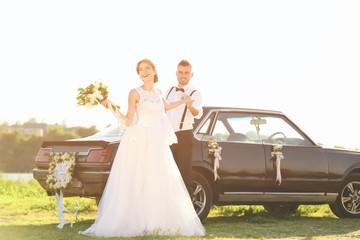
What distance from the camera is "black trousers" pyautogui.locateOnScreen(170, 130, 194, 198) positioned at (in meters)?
8.05

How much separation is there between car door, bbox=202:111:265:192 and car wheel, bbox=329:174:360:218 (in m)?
1.95

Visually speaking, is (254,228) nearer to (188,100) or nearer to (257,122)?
(257,122)

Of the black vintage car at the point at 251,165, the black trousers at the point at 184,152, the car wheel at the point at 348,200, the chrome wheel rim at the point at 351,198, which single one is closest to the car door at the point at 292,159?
the black vintage car at the point at 251,165

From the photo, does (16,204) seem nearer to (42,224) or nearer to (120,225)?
(42,224)

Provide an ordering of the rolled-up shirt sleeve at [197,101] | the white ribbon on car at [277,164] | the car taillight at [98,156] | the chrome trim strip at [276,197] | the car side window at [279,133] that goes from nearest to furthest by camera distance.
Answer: the rolled-up shirt sleeve at [197,101]
the car taillight at [98,156]
the chrome trim strip at [276,197]
the white ribbon on car at [277,164]
the car side window at [279,133]

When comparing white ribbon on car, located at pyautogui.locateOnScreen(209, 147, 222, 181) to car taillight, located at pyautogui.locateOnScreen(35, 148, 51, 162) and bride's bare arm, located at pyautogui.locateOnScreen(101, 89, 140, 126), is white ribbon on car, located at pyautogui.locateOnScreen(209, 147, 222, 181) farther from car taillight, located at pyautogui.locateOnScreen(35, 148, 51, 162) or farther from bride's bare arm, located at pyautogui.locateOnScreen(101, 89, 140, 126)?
car taillight, located at pyautogui.locateOnScreen(35, 148, 51, 162)

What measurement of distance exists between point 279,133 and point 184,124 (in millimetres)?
2519

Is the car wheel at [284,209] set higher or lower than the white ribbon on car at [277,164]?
lower

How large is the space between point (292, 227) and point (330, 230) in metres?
0.58

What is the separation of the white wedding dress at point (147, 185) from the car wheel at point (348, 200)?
12.2 ft

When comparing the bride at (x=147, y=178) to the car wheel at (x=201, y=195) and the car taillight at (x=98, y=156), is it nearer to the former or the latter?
the car taillight at (x=98, y=156)

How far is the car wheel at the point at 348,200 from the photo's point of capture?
10500mm

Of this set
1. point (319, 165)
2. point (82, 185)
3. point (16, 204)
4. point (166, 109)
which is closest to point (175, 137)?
point (166, 109)

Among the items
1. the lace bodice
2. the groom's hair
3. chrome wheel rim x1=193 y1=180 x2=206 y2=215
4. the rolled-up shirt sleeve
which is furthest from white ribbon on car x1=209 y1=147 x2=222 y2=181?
the groom's hair
